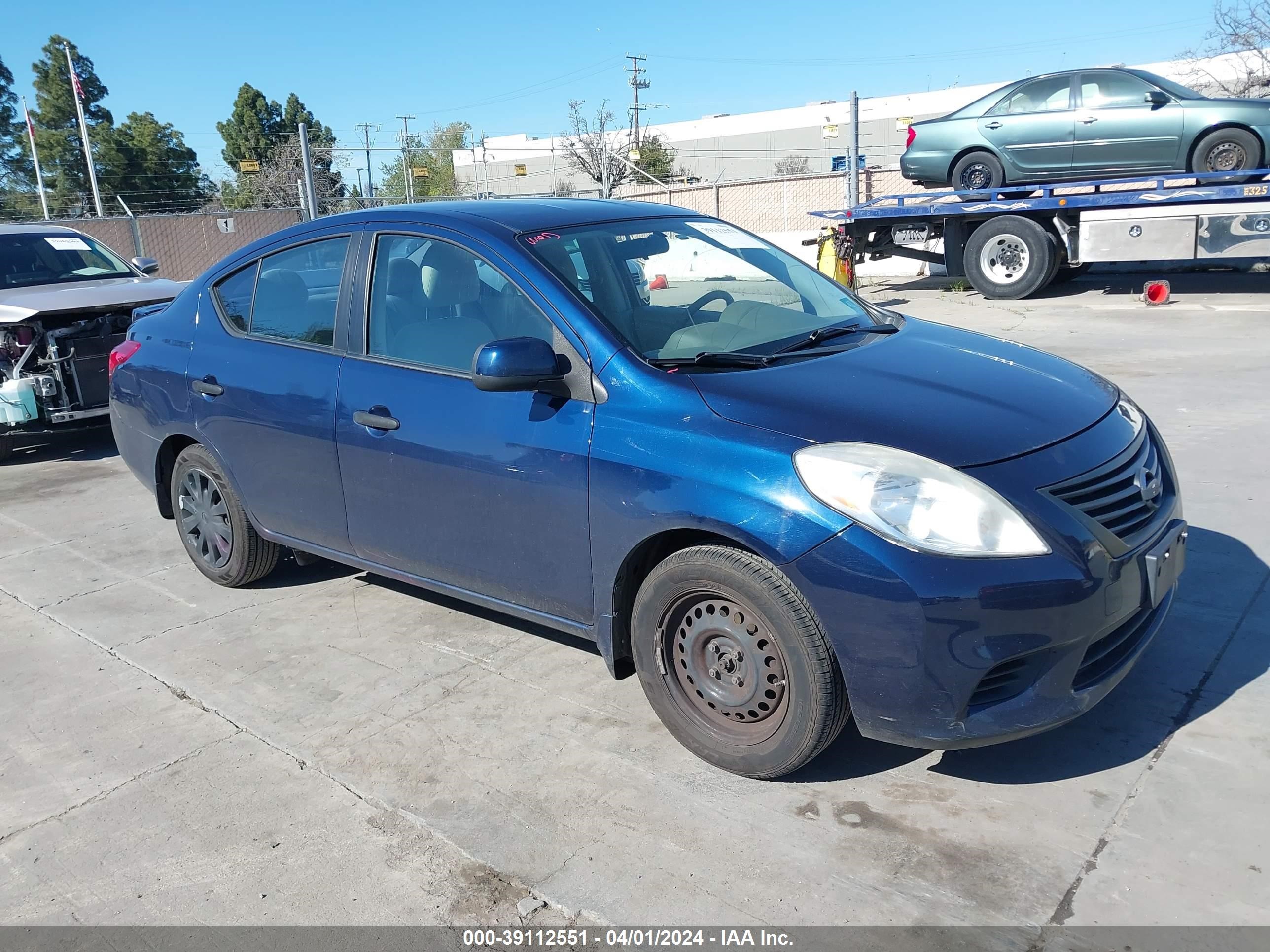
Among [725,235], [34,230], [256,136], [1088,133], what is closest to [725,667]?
[725,235]

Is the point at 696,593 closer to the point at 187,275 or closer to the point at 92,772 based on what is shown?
the point at 92,772

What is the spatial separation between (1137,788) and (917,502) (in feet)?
3.79

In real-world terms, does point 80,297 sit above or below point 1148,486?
above

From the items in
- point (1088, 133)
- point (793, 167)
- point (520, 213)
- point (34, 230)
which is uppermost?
point (793, 167)

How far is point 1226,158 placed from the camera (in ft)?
41.3

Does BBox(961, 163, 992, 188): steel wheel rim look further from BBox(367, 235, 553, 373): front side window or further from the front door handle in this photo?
the front door handle

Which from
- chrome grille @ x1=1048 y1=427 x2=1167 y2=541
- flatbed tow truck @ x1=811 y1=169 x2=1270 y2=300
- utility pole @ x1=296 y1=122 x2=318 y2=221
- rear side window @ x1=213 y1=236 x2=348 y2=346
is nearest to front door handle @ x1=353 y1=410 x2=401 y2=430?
rear side window @ x1=213 y1=236 x2=348 y2=346

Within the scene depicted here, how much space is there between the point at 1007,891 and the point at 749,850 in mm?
681

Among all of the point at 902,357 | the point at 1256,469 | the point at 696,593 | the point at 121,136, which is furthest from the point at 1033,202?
the point at 121,136

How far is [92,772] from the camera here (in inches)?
138

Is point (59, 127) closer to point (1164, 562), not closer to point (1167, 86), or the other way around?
point (1167, 86)

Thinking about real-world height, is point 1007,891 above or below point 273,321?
below

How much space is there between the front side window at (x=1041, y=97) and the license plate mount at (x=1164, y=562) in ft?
38.8

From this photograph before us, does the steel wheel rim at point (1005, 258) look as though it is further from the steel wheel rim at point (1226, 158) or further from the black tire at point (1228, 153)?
the steel wheel rim at point (1226, 158)
